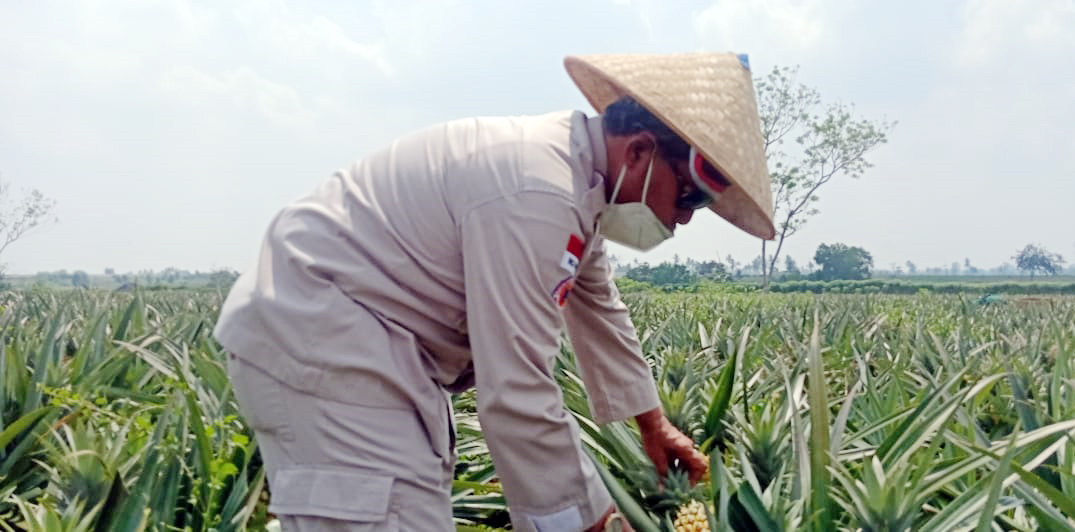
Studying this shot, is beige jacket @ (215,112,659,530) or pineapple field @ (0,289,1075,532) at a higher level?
beige jacket @ (215,112,659,530)

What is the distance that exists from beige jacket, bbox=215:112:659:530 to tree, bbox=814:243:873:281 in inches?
2157

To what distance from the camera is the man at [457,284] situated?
1340 millimetres

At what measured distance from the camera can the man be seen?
1.34 m

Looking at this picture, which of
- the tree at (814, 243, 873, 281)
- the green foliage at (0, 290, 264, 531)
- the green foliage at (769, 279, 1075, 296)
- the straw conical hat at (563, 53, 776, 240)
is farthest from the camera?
the tree at (814, 243, 873, 281)

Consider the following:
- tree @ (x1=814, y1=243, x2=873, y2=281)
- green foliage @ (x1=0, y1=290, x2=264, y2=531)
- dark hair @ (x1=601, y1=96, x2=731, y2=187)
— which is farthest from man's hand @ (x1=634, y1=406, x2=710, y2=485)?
tree @ (x1=814, y1=243, x2=873, y2=281)

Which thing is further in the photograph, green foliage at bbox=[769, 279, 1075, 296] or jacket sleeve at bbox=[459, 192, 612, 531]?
green foliage at bbox=[769, 279, 1075, 296]

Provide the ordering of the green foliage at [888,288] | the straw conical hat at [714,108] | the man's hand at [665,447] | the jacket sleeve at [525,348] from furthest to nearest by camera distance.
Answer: the green foliage at [888,288], the man's hand at [665,447], the straw conical hat at [714,108], the jacket sleeve at [525,348]

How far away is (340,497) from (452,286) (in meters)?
0.40

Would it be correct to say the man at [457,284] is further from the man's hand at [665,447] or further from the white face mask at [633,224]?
the man's hand at [665,447]

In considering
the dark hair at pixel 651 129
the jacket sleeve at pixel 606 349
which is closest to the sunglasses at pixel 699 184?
the dark hair at pixel 651 129

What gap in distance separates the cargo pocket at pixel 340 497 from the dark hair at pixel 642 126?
0.74 meters

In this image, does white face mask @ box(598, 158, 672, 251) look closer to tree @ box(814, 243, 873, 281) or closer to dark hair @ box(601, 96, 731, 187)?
dark hair @ box(601, 96, 731, 187)

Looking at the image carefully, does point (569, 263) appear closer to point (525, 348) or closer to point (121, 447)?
point (525, 348)

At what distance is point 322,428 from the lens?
1.42 meters
